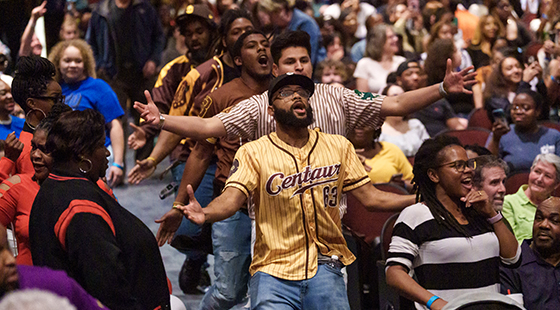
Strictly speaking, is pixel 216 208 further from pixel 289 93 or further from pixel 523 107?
pixel 523 107

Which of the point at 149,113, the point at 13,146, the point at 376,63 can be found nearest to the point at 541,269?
the point at 149,113

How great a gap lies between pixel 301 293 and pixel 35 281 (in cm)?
150

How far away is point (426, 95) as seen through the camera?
3.73 m

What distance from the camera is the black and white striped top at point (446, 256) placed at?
3309 millimetres

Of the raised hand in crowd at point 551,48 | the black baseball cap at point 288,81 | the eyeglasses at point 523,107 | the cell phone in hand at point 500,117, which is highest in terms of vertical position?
the black baseball cap at point 288,81

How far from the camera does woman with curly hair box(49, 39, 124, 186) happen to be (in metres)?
5.03

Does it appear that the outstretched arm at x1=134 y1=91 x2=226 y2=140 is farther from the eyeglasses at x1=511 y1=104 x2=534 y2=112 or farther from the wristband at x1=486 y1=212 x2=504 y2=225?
the eyeglasses at x1=511 y1=104 x2=534 y2=112

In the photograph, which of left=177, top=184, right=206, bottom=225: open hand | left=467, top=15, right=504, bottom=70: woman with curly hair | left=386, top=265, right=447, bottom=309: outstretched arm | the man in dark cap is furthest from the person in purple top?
left=467, top=15, right=504, bottom=70: woman with curly hair

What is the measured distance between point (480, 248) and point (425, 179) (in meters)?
0.45

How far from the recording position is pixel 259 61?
415cm

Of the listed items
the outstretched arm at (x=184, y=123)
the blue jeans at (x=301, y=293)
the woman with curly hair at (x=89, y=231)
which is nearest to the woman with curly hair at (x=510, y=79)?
the outstretched arm at (x=184, y=123)

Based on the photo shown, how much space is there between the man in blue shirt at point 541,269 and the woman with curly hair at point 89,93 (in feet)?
9.00

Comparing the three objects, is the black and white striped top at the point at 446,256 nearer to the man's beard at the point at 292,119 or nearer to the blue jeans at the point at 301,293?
the blue jeans at the point at 301,293

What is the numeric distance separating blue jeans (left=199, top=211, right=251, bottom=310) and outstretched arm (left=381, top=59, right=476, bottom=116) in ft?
3.45
